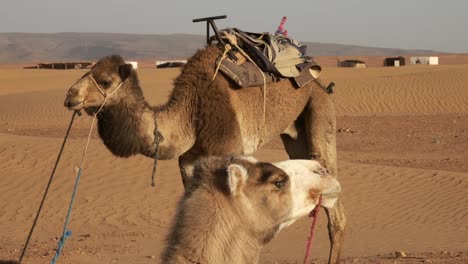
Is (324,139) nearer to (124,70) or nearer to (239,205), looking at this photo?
(124,70)

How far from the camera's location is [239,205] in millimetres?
4109

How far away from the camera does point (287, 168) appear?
Answer: 164 inches

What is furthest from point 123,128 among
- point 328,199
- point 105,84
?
point 328,199

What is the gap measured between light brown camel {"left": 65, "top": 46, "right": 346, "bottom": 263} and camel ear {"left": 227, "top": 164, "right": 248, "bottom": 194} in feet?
10.0

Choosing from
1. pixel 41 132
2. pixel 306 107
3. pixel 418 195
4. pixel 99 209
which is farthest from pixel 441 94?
pixel 306 107

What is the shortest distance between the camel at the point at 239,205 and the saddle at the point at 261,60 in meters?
3.54

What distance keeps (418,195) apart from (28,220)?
255 inches

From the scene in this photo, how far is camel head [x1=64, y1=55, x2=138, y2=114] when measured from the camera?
6875 millimetres

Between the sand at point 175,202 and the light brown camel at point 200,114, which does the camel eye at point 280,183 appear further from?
the sand at point 175,202

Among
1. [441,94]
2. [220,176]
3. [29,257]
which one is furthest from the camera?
[441,94]

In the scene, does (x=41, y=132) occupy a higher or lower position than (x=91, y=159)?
lower

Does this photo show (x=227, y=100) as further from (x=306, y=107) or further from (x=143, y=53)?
(x=143, y=53)

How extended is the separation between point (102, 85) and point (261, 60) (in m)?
1.66

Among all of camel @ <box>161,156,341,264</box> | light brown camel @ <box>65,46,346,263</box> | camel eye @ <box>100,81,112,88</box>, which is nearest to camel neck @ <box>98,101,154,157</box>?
light brown camel @ <box>65,46,346,263</box>
